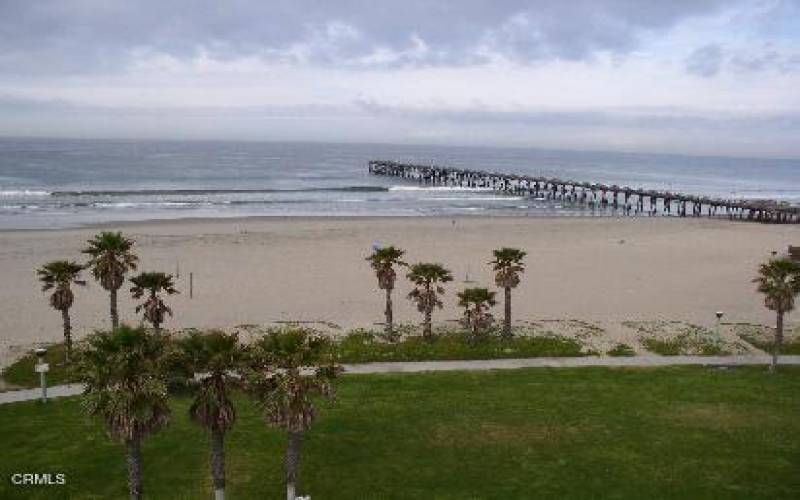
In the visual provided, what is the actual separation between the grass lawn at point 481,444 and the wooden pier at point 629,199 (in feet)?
234

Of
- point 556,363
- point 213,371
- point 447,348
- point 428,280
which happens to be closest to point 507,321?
point 447,348

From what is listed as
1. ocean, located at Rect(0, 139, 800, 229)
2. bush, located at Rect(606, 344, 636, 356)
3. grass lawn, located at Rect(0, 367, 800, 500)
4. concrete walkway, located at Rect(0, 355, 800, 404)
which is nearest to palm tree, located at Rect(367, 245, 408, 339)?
concrete walkway, located at Rect(0, 355, 800, 404)

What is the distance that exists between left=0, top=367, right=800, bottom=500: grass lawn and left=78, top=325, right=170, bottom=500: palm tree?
5.50 metres

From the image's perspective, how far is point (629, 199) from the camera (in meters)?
138

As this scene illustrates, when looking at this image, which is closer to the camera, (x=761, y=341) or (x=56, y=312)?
(x=761, y=341)

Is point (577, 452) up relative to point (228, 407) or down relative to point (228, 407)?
down

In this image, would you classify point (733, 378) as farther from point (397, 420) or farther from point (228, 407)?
point (228, 407)

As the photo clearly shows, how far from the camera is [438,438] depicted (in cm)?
2561

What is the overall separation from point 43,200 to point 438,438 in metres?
84.4

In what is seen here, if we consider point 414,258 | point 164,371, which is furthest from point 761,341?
point 164,371

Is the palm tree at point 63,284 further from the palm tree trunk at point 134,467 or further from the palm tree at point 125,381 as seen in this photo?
the palm tree at point 125,381

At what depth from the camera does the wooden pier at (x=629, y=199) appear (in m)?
95.4

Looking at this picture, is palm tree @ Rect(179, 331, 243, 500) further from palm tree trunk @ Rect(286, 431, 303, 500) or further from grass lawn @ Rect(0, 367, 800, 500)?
grass lawn @ Rect(0, 367, 800, 500)

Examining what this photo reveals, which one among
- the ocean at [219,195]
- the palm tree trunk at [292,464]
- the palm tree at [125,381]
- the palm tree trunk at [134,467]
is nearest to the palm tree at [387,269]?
the palm tree trunk at [292,464]
